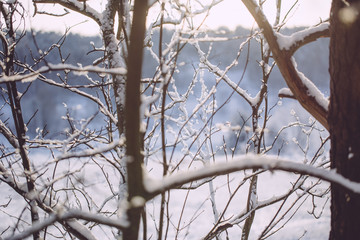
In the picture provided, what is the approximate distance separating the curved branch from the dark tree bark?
0.31 metres

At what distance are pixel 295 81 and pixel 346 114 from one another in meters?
0.59

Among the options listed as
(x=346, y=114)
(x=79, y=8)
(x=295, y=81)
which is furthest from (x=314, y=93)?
(x=79, y=8)

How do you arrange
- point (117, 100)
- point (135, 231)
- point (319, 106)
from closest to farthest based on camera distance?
point (135, 231) → point (319, 106) → point (117, 100)

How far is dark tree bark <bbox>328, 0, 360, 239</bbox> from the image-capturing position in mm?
1631

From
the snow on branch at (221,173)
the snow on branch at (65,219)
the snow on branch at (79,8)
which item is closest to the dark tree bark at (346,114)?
the snow on branch at (221,173)

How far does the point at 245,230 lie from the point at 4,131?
374cm

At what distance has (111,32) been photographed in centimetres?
316

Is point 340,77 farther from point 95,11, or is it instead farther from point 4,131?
point 4,131

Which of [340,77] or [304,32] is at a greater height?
[304,32]

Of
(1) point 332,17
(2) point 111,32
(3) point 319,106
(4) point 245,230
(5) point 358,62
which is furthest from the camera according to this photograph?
(4) point 245,230

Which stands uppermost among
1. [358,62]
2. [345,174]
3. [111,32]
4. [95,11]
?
[95,11]

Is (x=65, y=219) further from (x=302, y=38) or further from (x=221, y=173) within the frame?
(x=302, y=38)

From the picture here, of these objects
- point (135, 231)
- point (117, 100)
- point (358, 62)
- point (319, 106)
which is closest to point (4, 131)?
point (117, 100)

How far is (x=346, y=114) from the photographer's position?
168cm
